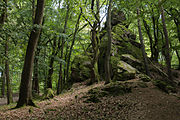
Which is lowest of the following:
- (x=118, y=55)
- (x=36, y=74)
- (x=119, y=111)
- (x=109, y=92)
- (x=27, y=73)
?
(x=119, y=111)

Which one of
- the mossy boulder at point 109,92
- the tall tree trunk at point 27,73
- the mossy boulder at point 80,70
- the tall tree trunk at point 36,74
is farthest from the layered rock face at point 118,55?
the tall tree trunk at point 27,73

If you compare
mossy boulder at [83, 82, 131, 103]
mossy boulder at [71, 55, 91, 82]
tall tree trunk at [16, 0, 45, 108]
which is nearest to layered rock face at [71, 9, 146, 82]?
mossy boulder at [71, 55, 91, 82]

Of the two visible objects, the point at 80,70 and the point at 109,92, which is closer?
the point at 109,92

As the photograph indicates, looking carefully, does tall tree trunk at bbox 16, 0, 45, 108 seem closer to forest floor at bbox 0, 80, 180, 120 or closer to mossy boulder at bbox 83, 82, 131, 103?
forest floor at bbox 0, 80, 180, 120

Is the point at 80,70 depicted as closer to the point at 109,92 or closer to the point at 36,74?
the point at 36,74

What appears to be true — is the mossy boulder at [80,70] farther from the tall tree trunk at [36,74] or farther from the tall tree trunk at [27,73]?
the tall tree trunk at [27,73]

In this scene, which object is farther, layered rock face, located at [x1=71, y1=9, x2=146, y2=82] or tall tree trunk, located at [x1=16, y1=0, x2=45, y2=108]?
layered rock face, located at [x1=71, y1=9, x2=146, y2=82]

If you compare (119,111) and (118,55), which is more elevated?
(118,55)

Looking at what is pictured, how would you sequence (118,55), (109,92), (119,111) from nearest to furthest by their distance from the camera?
(119,111)
(109,92)
(118,55)

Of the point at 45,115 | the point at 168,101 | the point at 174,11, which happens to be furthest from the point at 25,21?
the point at 174,11

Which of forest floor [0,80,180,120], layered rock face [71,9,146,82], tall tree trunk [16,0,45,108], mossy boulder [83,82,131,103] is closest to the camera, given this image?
forest floor [0,80,180,120]

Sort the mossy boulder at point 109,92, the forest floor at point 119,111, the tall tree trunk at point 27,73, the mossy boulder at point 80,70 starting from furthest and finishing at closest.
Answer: the mossy boulder at point 80,70
the mossy boulder at point 109,92
the tall tree trunk at point 27,73
the forest floor at point 119,111

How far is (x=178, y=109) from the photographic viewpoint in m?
5.33

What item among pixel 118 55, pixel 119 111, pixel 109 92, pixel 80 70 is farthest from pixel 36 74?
pixel 119 111
